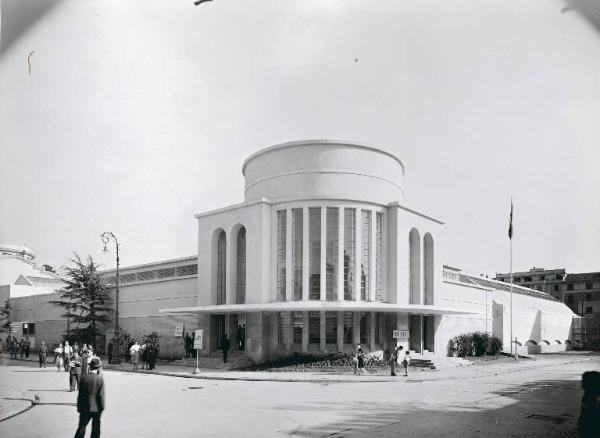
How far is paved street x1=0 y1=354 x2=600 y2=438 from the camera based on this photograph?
12305 millimetres

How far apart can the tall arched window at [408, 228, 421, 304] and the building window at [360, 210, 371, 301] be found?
14.1ft

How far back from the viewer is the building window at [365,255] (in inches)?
1204

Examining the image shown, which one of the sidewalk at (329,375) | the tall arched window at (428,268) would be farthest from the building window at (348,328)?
the tall arched window at (428,268)

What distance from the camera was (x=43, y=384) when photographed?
890 inches

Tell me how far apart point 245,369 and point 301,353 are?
9.86 ft

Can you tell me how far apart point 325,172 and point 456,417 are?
62.3ft

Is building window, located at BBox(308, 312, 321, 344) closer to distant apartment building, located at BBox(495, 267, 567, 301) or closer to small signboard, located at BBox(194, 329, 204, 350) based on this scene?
small signboard, located at BBox(194, 329, 204, 350)

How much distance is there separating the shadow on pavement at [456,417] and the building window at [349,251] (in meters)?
11.8

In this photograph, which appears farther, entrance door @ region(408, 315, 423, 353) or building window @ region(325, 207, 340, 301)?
entrance door @ region(408, 315, 423, 353)

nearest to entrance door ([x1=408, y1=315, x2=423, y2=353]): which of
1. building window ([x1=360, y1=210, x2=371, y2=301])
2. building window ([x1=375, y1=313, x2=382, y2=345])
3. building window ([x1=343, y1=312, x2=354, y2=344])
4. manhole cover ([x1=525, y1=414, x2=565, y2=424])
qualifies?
building window ([x1=375, y1=313, x2=382, y2=345])

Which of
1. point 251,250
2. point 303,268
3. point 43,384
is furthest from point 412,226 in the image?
point 43,384

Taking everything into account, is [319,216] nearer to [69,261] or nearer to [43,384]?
[43,384]

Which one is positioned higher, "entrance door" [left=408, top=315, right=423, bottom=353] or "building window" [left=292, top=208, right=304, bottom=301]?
"building window" [left=292, top=208, right=304, bottom=301]

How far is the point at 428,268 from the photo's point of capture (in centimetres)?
3588
